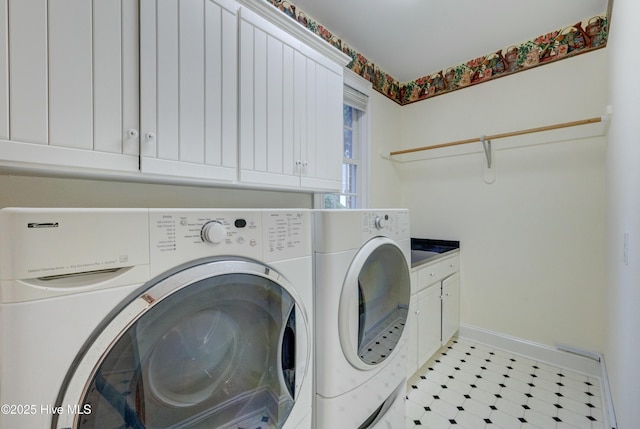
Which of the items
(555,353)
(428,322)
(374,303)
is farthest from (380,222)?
(555,353)

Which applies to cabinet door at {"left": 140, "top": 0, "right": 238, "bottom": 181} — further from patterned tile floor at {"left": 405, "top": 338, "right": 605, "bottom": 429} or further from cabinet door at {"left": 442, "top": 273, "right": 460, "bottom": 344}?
cabinet door at {"left": 442, "top": 273, "right": 460, "bottom": 344}

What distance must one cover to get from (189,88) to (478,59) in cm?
260

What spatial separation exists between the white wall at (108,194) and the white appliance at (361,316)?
674 millimetres

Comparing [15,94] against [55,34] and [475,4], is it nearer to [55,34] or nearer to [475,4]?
[55,34]

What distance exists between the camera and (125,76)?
0.87 meters

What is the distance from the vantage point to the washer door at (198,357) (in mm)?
544

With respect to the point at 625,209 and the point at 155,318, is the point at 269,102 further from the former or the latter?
the point at 625,209

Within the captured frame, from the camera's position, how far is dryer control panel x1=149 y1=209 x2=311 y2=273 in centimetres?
63

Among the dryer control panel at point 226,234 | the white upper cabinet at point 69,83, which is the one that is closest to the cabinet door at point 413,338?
the dryer control panel at point 226,234

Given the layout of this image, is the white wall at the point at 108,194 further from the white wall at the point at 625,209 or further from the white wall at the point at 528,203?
the white wall at the point at 528,203

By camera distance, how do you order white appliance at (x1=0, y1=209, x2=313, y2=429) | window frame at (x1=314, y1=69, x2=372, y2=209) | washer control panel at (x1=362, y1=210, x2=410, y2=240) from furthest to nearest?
1. window frame at (x1=314, y1=69, x2=372, y2=209)
2. washer control panel at (x1=362, y1=210, x2=410, y2=240)
3. white appliance at (x1=0, y1=209, x2=313, y2=429)

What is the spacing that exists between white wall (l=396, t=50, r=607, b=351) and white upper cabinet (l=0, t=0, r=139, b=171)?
8.61 feet

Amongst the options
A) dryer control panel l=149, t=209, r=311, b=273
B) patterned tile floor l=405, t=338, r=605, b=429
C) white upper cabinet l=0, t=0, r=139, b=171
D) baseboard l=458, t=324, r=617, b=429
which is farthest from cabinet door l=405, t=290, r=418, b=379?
white upper cabinet l=0, t=0, r=139, b=171

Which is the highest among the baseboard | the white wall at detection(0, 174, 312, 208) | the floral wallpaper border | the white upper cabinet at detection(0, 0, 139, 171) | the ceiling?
the ceiling
